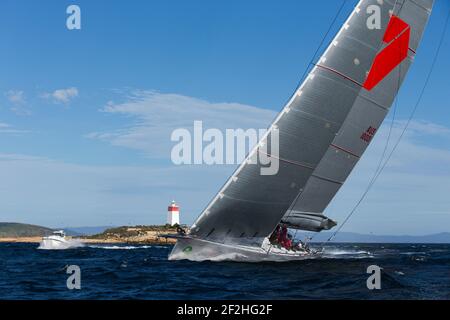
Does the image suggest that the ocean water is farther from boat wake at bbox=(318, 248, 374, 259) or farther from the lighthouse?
the lighthouse

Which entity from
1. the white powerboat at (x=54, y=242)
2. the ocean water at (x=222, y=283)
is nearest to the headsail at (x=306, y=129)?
the ocean water at (x=222, y=283)

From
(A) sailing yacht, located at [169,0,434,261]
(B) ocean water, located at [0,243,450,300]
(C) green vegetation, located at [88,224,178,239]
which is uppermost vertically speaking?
(A) sailing yacht, located at [169,0,434,261]

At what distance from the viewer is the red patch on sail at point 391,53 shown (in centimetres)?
3131

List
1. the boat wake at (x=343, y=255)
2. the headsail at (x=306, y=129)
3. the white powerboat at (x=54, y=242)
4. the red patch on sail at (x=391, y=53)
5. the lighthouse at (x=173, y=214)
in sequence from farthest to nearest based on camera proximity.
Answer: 1. the lighthouse at (x=173, y=214)
2. the white powerboat at (x=54, y=242)
3. the boat wake at (x=343, y=255)
4. the red patch on sail at (x=391, y=53)
5. the headsail at (x=306, y=129)

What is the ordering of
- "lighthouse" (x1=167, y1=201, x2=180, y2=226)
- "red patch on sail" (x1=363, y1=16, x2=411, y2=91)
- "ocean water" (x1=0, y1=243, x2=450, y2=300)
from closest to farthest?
1. "ocean water" (x1=0, y1=243, x2=450, y2=300)
2. "red patch on sail" (x1=363, y1=16, x2=411, y2=91)
3. "lighthouse" (x1=167, y1=201, x2=180, y2=226)

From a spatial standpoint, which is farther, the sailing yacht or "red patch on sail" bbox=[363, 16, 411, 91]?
"red patch on sail" bbox=[363, 16, 411, 91]

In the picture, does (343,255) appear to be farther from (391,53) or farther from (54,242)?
(54,242)

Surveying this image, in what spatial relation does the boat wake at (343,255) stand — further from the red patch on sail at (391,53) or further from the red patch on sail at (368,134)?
the red patch on sail at (391,53)

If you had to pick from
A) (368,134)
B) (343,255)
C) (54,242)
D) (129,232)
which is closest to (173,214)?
(129,232)

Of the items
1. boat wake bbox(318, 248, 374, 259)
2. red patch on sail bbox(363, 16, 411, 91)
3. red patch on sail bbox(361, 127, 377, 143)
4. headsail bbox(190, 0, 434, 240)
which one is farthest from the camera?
boat wake bbox(318, 248, 374, 259)

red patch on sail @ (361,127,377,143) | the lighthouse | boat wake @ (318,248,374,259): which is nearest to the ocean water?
red patch on sail @ (361,127,377,143)

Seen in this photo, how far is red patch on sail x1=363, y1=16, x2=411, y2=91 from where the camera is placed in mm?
31312

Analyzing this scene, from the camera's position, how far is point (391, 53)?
3183 centimetres

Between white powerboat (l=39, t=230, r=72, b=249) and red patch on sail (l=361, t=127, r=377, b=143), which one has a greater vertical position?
red patch on sail (l=361, t=127, r=377, b=143)
